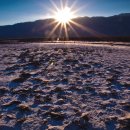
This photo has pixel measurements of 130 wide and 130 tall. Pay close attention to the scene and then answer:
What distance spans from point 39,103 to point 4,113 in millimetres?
1345

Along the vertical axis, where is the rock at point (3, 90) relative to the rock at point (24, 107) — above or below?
above

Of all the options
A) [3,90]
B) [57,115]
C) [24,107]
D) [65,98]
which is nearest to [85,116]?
[57,115]

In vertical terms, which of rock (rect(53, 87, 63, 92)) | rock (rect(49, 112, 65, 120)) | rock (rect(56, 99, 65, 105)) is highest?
rock (rect(53, 87, 63, 92))

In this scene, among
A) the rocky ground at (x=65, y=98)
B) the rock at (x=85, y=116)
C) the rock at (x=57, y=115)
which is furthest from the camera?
the rock at (x=57, y=115)

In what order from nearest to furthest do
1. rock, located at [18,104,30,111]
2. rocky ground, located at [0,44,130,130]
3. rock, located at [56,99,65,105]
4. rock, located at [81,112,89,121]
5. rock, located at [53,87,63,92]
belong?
rocky ground, located at [0,44,130,130], rock, located at [81,112,89,121], rock, located at [18,104,30,111], rock, located at [56,99,65,105], rock, located at [53,87,63,92]

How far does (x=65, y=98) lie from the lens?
30.2 feet

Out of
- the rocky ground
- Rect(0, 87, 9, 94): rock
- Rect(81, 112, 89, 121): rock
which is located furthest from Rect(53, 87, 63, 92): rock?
Rect(81, 112, 89, 121): rock

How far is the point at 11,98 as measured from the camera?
30.6ft

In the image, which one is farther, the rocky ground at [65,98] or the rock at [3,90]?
the rock at [3,90]

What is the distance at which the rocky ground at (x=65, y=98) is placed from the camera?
725cm

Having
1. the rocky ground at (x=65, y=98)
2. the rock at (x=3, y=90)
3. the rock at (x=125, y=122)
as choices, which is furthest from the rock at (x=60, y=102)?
the rock at (x=3, y=90)

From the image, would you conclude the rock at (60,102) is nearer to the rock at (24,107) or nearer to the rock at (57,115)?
the rock at (57,115)

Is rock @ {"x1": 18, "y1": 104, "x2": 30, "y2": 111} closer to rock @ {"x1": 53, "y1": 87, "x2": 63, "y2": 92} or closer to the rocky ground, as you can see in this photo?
the rocky ground

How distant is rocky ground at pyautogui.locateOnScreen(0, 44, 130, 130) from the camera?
23.8ft
